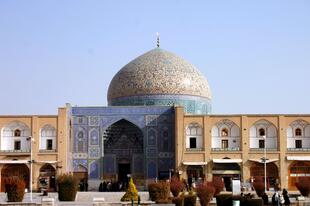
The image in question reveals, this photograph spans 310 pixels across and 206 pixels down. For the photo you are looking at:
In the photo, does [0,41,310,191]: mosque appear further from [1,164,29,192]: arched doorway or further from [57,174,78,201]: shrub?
[57,174,78,201]: shrub

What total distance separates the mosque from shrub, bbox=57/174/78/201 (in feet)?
30.0

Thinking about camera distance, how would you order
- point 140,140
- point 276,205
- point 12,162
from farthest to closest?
point 140,140
point 12,162
point 276,205

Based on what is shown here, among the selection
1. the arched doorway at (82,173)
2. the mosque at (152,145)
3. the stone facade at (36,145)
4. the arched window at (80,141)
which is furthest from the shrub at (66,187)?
the arched window at (80,141)

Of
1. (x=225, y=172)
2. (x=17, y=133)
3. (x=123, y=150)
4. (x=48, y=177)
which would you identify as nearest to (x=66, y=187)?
(x=48, y=177)

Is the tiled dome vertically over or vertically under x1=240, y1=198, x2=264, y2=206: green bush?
over

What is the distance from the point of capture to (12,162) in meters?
39.4

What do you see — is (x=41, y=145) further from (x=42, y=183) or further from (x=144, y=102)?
(x=144, y=102)

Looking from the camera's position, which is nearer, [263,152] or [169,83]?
[263,152]

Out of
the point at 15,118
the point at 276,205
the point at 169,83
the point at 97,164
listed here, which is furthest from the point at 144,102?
the point at 276,205

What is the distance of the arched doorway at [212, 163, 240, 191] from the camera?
39.5 metres

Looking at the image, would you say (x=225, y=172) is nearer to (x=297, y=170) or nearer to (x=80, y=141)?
(x=297, y=170)

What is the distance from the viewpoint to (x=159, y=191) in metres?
27.8

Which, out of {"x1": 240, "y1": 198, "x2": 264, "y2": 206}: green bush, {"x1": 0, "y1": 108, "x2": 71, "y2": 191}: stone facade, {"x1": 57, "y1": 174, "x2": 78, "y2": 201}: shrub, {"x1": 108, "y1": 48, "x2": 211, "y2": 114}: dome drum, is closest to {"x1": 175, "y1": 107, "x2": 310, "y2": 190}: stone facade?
{"x1": 108, "y1": 48, "x2": 211, "y2": 114}: dome drum

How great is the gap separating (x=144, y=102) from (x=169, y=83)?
78.2 inches
